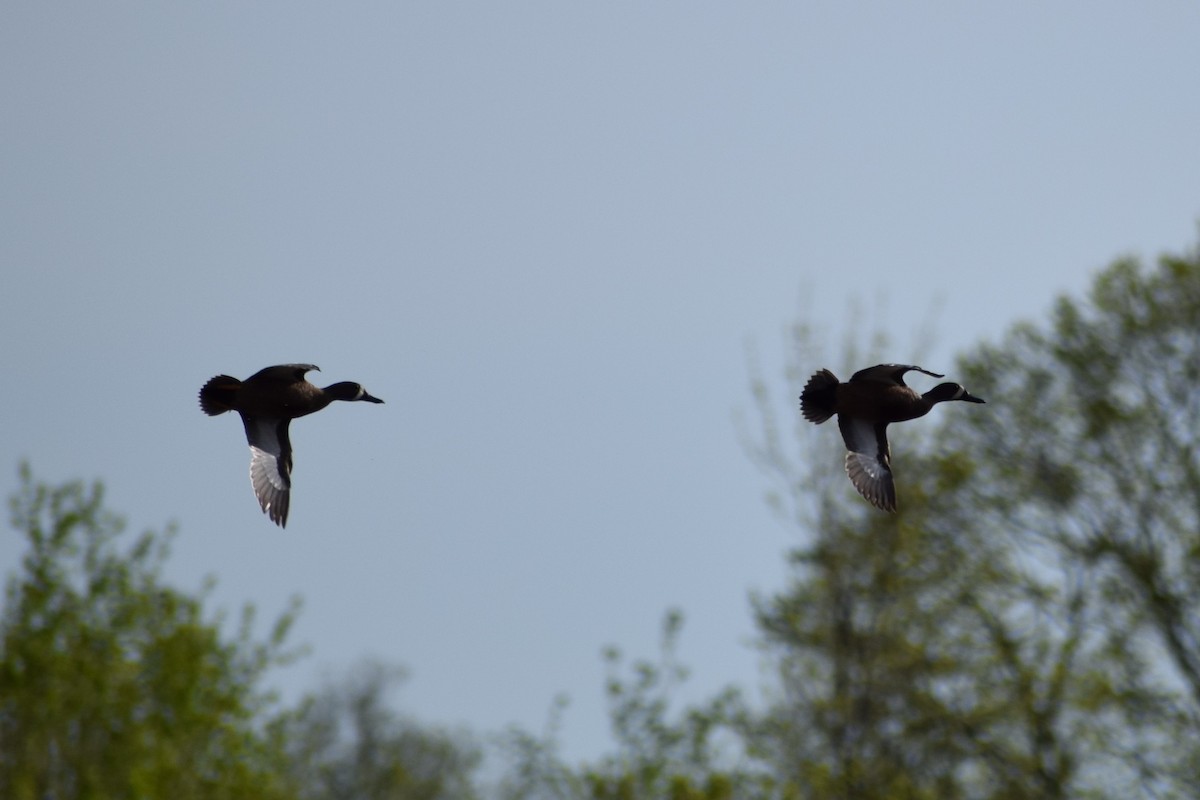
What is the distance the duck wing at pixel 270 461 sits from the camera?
11344mm

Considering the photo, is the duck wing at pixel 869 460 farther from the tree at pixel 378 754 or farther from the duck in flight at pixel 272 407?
the tree at pixel 378 754

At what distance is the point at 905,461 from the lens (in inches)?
758

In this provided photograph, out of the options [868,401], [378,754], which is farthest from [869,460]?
[378,754]

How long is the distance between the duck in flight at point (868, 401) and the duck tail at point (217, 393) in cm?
385

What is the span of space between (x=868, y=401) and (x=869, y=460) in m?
1.02

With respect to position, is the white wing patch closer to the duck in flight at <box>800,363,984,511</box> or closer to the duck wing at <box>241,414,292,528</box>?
the duck wing at <box>241,414,292,528</box>

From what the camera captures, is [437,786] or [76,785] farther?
[437,786]

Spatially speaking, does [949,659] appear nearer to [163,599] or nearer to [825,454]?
[825,454]

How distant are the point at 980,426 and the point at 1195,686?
3674 millimetres

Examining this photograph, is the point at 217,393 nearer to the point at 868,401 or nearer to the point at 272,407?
the point at 272,407

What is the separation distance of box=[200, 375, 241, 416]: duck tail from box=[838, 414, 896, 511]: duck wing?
4.19 meters

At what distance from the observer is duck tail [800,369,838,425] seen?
11.3 metres

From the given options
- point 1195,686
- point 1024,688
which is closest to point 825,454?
point 1024,688

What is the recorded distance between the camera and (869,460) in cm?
1215
